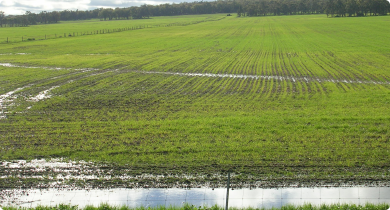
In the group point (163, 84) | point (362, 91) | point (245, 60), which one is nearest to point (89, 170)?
point (163, 84)

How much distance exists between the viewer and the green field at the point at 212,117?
12.9 meters

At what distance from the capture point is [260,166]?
488 inches

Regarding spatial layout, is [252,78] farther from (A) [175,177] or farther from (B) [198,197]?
(B) [198,197]

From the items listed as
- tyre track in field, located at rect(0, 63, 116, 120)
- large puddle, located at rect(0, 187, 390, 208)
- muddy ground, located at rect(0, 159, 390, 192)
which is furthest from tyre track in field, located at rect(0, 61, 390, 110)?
large puddle, located at rect(0, 187, 390, 208)

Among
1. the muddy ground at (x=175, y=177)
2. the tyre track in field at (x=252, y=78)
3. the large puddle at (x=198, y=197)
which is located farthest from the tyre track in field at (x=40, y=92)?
the large puddle at (x=198, y=197)

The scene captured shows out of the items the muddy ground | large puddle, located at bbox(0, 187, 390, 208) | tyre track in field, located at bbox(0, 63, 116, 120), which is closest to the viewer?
large puddle, located at bbox(0, 187, 390, 208)

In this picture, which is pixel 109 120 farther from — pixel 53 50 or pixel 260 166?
pixel 53 50

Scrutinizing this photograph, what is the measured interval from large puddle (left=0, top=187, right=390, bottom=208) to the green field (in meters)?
0.69

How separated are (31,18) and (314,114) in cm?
19364

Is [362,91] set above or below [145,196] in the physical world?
above

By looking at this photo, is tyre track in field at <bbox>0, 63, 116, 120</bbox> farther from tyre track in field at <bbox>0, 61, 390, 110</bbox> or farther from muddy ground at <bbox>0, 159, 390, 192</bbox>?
muddy ground at <bbox>0, 159, 390, 192</bbox>

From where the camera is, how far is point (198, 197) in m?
10.9

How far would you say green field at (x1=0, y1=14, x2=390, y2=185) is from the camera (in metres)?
12.9

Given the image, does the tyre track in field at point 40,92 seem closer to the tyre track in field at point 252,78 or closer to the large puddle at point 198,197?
the tyre track in field at point 252,78
